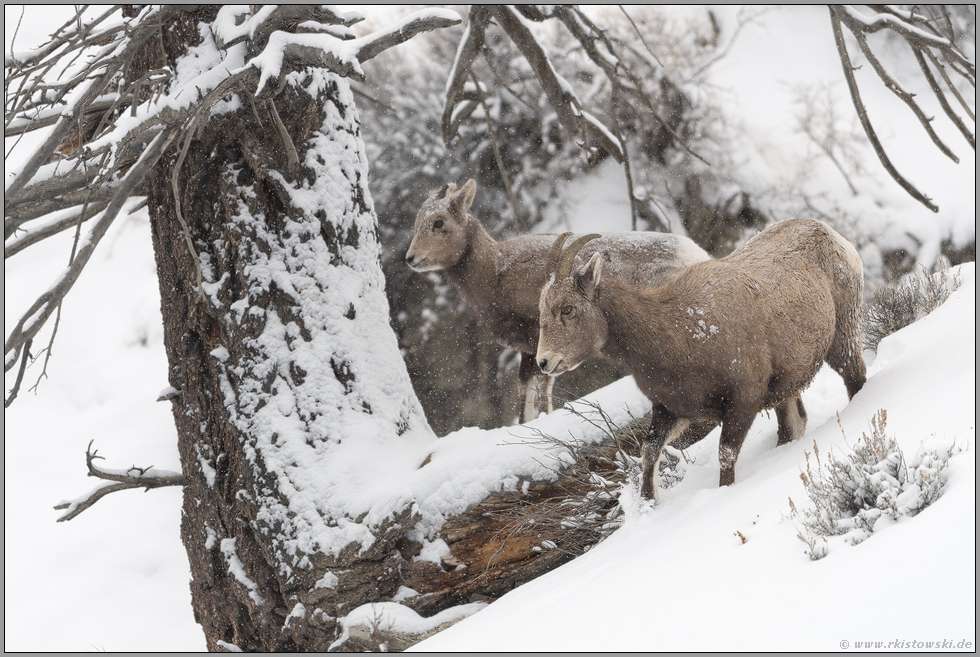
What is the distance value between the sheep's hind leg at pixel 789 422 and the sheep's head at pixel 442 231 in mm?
2575

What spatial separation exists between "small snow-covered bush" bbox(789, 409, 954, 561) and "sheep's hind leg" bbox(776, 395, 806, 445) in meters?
1.50

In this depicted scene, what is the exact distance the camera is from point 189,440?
427 centimetres

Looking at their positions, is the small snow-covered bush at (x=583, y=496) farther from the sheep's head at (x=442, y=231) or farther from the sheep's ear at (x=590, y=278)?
the sheep's head at (x=442, y=231)

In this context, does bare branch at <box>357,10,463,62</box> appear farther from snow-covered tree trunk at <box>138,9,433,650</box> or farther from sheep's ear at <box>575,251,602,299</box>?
sheep's ear at <box>575,251,602,299</box>

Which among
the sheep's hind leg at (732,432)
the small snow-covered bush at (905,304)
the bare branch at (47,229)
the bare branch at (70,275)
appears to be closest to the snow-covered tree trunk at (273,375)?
the bare branch at (47,229)

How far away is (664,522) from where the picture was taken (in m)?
4.06

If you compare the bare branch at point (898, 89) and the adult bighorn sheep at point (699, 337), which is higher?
the bare branch at point (898, 89)

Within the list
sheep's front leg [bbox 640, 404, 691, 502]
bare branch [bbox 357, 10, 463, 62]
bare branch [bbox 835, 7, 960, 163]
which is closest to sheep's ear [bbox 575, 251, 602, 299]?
sheep's front leg [bbox 640, 404, 691, 502]

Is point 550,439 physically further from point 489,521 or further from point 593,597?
point 593,597

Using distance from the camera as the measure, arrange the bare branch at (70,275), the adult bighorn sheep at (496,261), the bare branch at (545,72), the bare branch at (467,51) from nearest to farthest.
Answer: the bare branch at (70,275) → the bare branch at (467,51) → the bare branch at (545,72) → the adult bighorn sheep at (496,261)

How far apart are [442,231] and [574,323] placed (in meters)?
1.96

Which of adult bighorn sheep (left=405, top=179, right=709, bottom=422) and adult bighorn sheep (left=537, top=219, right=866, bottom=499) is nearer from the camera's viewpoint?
adult bighorn sheep (left=537, top=219, right=866, bottom=499)

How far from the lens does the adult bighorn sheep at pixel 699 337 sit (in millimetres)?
4070

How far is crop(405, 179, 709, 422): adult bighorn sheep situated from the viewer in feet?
18.6
